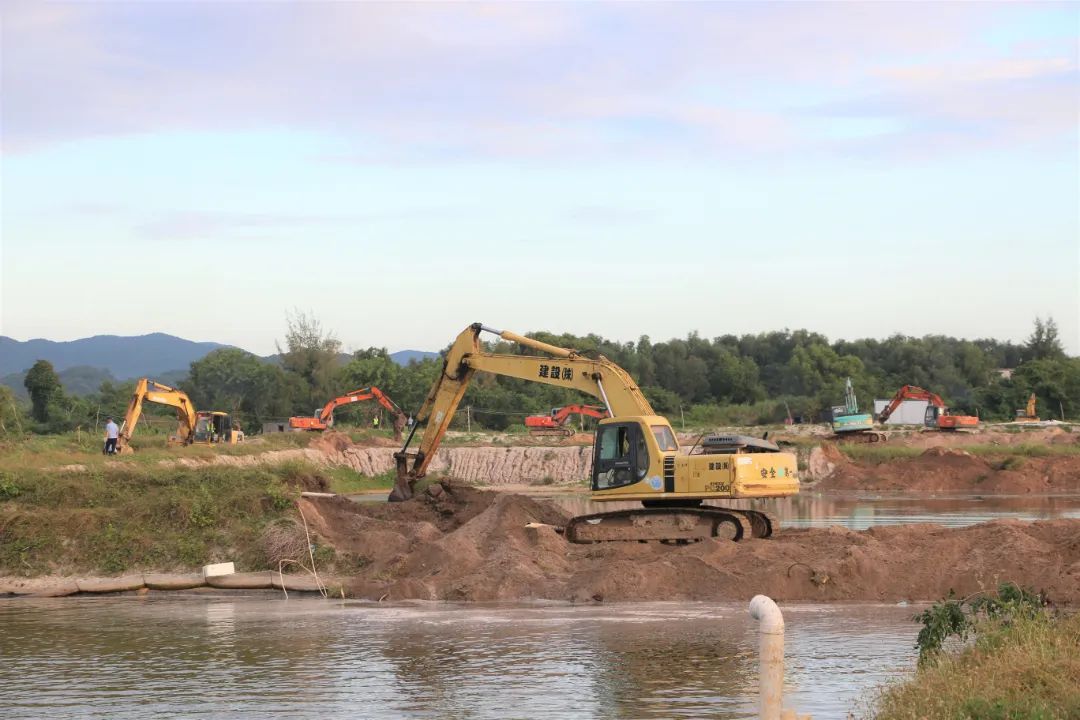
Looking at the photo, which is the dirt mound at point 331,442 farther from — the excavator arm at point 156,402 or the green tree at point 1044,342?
the green tree at point 1044,342

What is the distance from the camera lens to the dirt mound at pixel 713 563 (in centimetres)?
2077

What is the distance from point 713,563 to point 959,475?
34386 mm

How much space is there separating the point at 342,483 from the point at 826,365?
6593 cm

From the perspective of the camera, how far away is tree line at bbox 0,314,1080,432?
8456 centimetres

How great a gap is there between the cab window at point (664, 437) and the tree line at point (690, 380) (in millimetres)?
54108

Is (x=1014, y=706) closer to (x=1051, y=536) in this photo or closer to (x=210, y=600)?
(x=1051, y=536)

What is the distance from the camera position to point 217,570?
2358 cm

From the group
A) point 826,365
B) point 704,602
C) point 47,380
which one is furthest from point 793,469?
point 826,365

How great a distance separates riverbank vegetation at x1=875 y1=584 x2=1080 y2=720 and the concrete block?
569 inches

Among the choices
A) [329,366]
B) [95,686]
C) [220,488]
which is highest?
[329,366]

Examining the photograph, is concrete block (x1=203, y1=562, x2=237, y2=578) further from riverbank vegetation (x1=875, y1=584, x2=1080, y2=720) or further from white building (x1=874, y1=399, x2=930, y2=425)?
white building (x1=874, y1=399, x2=930, y2=425)

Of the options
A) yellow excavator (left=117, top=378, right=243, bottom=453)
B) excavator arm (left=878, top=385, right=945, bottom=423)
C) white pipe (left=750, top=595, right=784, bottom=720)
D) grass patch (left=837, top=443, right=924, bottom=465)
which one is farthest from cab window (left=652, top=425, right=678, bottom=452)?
excavator arm (left=878, top=385, right=945, bottom=423)

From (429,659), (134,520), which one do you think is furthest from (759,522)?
(134,520)

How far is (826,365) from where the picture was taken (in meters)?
108
